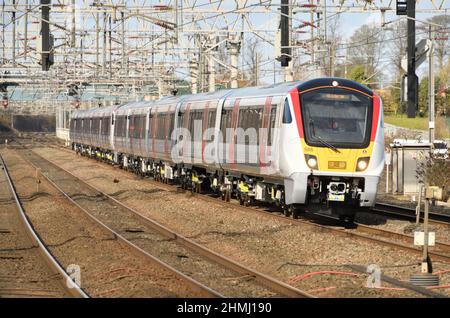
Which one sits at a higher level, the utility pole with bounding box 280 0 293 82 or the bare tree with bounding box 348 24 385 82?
the bare tree with bounding box 348 24 385 82

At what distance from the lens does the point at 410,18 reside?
78.7 ft

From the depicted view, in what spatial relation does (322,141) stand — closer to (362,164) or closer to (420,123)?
(362,164)

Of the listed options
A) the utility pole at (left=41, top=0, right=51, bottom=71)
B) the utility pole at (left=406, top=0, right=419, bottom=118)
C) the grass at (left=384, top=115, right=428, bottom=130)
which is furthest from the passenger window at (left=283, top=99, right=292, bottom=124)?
the grass at (left=384, top=115, right=428, bottom=130)

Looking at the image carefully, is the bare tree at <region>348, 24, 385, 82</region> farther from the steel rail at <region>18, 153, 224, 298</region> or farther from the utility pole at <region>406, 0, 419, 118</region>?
the steel rail at <region>18, 153, 224, 298</region>

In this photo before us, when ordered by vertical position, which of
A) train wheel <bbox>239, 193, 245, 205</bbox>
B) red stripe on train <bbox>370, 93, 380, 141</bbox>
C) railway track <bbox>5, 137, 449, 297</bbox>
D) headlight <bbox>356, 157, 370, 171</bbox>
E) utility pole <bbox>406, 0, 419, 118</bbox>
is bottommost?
railway track <bbox>5, 137, 449, 297</bbox>

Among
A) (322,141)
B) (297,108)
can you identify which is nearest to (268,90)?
(297,108)

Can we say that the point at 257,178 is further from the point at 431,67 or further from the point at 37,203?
the point at 431,67

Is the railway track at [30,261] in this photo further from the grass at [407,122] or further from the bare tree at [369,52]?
the bare tree at [369,52]

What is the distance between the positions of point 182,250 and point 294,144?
3.70 meters

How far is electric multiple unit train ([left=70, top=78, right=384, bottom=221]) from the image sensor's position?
1717cm

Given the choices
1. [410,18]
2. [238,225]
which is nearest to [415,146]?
[410,18]

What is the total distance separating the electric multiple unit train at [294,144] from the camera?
17.2 metres

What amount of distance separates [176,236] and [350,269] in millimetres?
4590
